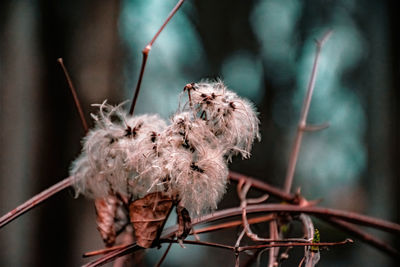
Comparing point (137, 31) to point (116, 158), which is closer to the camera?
point (116, 158)

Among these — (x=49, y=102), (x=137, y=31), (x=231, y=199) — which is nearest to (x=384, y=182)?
(x=231, y=199)

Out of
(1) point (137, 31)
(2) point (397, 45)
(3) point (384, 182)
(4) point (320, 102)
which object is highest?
(1) point (137, 31)

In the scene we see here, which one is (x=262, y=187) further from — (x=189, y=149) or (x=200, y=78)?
(x=200, y=78)

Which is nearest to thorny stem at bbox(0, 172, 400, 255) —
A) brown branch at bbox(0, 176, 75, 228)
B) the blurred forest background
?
brown branch at bbox(0, 176, 75, 228)

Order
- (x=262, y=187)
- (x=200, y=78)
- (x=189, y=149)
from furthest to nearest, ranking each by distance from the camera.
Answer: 1. (x=200, y=78)
2. (x=262, y=187)
3. (x=189, y=149)

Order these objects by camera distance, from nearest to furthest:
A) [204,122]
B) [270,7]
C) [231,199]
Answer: [204,122] < [231,199] < [270,7]

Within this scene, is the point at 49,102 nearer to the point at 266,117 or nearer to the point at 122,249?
the point at 266,117

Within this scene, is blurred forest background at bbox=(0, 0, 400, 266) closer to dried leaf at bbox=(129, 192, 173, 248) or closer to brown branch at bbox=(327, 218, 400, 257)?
brown branch at bbox=(327, 218, 400, 257)

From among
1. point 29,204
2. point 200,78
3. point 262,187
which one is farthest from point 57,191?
point 200,78
